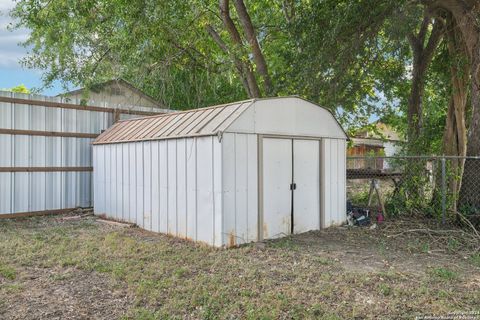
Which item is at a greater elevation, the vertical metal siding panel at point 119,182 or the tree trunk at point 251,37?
the tree trunk at point 251,37

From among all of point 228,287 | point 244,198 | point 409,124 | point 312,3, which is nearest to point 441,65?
point 409,124

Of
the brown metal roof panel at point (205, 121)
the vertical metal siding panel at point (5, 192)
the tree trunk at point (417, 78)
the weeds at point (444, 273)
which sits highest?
the tree trunk at point (417, 78)

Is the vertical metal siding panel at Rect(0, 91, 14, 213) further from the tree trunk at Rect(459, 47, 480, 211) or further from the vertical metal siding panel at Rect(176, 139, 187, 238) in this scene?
the tree trunk at Rect(459, 47, 480, 211)

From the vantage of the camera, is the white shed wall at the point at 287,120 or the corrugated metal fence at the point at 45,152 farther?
the corrugated metal fence at the point at 45,152

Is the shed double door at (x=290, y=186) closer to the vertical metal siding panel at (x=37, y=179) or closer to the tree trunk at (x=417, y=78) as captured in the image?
the tree trunk at (x=417, y=78)

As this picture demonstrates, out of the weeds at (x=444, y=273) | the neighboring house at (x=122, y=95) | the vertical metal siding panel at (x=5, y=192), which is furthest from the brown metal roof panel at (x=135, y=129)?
the weeds at (x=444, y=273)

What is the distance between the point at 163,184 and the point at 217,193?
61.0 inches

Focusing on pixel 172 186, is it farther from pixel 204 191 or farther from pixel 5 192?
pixel 5 192

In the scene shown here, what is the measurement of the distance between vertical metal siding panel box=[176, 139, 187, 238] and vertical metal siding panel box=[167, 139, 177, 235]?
0.31 feet

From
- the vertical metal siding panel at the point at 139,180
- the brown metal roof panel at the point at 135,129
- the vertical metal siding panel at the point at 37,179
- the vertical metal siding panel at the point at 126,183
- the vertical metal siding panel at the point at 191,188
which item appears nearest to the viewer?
the vertical metal siding panel at the point at 191,188

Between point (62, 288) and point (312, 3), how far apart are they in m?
6.93

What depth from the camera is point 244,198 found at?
608cm

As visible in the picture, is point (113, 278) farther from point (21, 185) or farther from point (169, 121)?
point (21, 185)

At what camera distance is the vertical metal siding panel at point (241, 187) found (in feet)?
19.7
